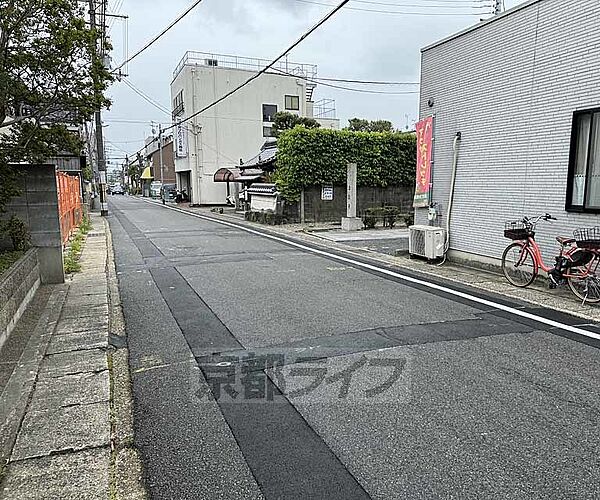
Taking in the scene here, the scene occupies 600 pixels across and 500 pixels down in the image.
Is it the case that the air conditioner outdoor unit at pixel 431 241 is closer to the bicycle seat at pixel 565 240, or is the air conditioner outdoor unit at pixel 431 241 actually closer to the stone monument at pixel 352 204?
the bicycle seat at pixel 565 240

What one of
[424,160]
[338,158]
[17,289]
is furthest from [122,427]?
[338,158]

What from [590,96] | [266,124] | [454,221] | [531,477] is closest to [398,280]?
[454,221]

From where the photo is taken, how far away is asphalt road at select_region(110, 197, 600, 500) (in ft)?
9.50

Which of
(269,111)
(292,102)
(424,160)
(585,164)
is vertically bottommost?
(585,164)

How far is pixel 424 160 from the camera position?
1165 cm

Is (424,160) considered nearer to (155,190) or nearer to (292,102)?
(292,102)


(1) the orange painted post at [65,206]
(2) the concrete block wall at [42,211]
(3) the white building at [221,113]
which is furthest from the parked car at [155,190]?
(2) the concrete block wall at [42,211]

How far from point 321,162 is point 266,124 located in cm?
2036

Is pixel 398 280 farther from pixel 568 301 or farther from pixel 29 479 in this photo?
pixel 29 479

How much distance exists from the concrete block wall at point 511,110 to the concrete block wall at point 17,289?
8142mm

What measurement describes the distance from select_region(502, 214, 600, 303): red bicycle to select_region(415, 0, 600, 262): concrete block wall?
0.28m

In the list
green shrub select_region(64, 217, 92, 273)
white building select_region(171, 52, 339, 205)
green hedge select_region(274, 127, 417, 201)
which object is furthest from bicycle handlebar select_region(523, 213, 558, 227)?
white building select_region(171, 52, 339, 205)

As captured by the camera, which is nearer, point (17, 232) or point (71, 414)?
point (71, 414)

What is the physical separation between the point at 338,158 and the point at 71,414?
63.2 feet
